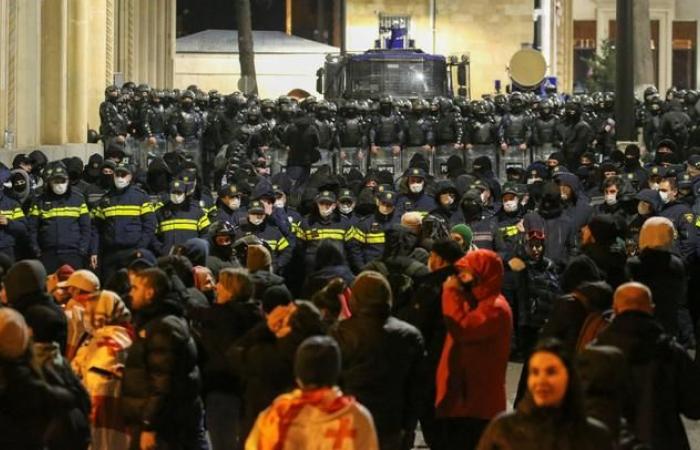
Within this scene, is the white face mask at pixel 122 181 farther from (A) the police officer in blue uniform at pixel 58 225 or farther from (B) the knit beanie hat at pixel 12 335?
(B) the knit beanie hat at pixel 12 335

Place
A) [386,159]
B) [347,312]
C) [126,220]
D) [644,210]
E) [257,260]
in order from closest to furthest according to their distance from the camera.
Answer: [347,312]
[257,260]
[644,210]
[126,220]
[386,159]

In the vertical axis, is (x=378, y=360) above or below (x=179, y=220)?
below

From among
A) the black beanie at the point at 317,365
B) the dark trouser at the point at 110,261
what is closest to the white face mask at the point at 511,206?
the dark trouser at the point at 110,261

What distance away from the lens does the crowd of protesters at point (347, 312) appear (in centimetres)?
810

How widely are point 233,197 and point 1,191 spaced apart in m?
2.31

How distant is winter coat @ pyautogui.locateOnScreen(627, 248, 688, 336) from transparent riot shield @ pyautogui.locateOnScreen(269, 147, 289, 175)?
1754 centimetres

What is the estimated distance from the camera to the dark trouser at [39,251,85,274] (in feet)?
62.2

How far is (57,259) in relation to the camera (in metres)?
19.0

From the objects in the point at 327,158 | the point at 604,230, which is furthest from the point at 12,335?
the point at 327,158

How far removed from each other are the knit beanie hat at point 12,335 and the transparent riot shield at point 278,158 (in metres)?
21.5

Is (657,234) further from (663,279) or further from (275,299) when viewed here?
(275,299)

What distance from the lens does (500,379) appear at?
1058 cm

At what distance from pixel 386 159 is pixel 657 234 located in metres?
18.7

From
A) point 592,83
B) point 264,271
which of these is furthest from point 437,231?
point 592,83
